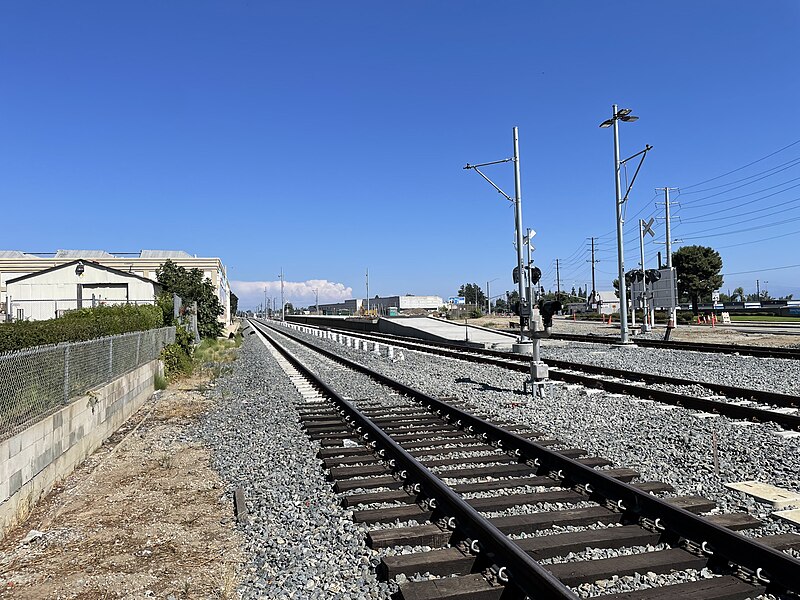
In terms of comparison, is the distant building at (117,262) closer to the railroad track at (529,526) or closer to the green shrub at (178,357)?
the green shrub at (178,357)

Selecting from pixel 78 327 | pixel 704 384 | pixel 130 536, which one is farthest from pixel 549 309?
pixel 130 536

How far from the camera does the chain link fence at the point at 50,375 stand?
686 centimetres

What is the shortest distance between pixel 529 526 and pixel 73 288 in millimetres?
38887

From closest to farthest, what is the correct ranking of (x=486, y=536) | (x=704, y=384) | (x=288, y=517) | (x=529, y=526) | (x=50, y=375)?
(x=486, y=536), (x=529, y=526), (x=288, y=517), (x=50, y=375), (x=704, y=384)

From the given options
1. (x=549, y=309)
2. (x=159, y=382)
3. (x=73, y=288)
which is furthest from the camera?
(x=73, y=288)

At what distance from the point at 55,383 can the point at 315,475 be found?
3.72 meters

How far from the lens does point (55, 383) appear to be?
8.35 meters

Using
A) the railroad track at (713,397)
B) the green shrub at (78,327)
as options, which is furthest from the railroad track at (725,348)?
the green shrub at (78,327)

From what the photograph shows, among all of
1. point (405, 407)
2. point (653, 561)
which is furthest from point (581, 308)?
point (653, 561)

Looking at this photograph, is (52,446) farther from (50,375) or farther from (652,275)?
(652,275)

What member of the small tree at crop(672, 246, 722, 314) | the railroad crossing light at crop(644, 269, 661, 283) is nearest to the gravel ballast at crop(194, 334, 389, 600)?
the railroad crossing light at crop(644, 269, 661, 283)

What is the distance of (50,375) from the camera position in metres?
8.18

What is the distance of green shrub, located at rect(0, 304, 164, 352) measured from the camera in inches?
353

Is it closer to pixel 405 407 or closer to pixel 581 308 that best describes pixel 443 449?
pixel 405 407
